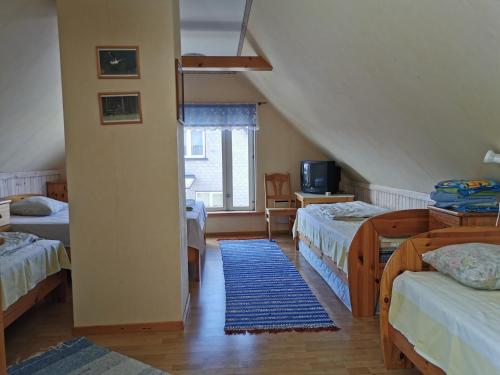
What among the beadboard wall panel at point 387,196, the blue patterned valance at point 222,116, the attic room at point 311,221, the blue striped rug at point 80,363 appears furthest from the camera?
the blue patterned valance at point 222,116

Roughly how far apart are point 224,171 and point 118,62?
→ 3.42 metres

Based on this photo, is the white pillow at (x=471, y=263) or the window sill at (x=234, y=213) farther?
the window sill at (x=234, y=213)

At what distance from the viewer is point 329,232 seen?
3117 mm

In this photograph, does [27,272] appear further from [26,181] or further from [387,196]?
[387,196]

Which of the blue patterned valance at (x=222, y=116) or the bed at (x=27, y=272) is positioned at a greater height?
the blue patterned valance at (x=222, y=116)

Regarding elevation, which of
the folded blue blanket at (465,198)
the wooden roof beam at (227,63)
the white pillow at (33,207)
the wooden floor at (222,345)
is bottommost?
the wooden floor at (222,345)

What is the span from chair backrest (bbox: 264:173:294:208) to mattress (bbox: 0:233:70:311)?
3248mm

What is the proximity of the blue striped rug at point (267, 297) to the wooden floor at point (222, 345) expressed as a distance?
0.09 meters

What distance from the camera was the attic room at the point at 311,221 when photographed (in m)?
1.65

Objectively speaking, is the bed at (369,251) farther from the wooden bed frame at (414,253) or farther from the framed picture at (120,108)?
the framed picture at (120,108)

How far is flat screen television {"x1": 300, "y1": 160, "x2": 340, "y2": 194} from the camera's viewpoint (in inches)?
197

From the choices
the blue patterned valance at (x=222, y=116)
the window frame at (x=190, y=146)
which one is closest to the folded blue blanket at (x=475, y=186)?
the blue patterned valance at (x=222, y=116)

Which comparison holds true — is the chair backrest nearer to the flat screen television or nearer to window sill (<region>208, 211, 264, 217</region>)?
window sill (<region>208, 211, 264, 217</region>)

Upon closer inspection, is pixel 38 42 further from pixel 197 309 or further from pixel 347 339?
pixel 347 339
